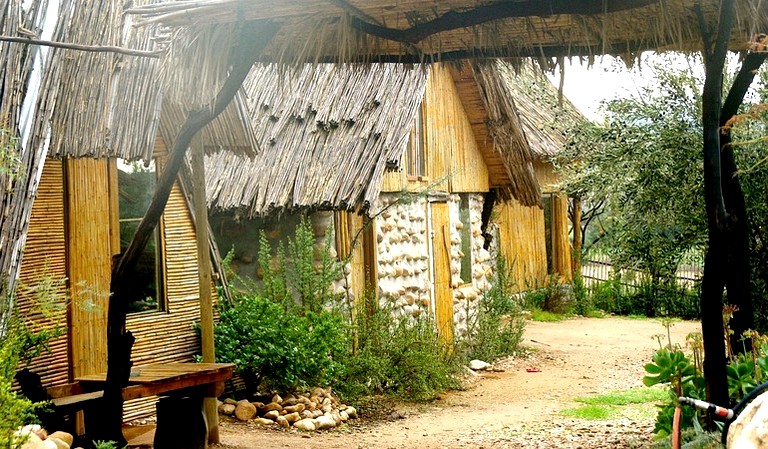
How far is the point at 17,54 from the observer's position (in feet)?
21.9

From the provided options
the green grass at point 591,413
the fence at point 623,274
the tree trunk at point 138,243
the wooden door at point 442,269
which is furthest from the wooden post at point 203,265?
the fence at point 623,274

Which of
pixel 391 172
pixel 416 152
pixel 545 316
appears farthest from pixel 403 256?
pixel 545 316

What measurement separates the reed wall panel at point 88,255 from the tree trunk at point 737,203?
4.43m

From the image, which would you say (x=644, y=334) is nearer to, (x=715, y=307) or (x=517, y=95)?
(x=517, y=95)

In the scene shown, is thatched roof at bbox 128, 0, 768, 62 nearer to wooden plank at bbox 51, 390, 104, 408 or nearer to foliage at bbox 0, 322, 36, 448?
foliage at bbox 0, 322, 36, 448

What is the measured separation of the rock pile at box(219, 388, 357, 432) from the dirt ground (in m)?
0.13

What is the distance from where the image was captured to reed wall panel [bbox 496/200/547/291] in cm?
1741

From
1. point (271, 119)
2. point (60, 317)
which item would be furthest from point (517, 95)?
point (60, 317)

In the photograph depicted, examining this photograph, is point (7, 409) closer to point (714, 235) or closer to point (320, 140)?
point (714, 235)

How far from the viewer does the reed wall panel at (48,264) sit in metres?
6.99

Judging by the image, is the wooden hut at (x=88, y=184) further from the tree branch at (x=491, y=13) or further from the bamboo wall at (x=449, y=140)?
the bamboo wall at (x=449, y=140)

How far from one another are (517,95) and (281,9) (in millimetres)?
12867

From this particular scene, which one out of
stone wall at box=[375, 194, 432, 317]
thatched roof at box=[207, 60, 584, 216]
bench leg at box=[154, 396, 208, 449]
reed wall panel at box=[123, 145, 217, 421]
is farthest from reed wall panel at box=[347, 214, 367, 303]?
bench leg at box=[154, 396, 208, 449]

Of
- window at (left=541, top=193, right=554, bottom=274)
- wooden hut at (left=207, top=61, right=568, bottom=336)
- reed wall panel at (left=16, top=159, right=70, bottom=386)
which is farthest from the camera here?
window at (left=541, top=193, right=554, bottom=274)
